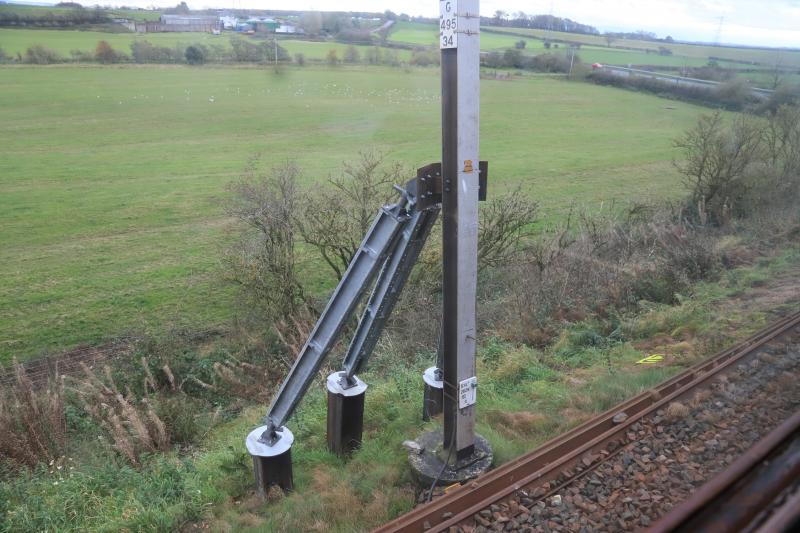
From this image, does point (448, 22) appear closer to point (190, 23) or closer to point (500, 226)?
point (500, 226)

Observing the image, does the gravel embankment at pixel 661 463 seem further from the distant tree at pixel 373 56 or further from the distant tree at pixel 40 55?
the distant tree at pixel 40 55

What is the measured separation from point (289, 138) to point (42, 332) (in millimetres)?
22454

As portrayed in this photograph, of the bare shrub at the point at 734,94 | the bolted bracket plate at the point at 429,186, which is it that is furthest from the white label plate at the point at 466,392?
the bare shrub at the point at 734,94

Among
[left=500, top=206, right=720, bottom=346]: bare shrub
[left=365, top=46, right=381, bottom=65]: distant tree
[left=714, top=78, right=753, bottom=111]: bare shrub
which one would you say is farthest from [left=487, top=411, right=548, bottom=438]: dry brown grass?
[left=365, top=46, right=381, bottom=65]: distant tree

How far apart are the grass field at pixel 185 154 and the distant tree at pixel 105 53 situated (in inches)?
30.8

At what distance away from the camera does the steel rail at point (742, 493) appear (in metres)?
1.29

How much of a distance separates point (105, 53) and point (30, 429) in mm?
34078

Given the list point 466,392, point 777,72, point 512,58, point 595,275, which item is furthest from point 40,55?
point 466,392

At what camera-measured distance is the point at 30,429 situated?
890cm

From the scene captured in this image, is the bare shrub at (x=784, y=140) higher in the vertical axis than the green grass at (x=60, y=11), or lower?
lower

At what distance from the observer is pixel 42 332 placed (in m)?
17.3

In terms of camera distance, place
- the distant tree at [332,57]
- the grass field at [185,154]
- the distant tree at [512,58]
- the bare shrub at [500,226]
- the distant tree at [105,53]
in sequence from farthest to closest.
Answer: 1. the distant tree at [105,53]
2. the distant tree at [332,57]
3. the distant tree at [512,58]
4. the grass field at [185,154]
5. the bare shrub at [500,226]

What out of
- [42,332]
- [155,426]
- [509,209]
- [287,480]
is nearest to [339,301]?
[287,480]

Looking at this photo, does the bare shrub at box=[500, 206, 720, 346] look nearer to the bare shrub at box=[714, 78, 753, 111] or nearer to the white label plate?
the white label plate
